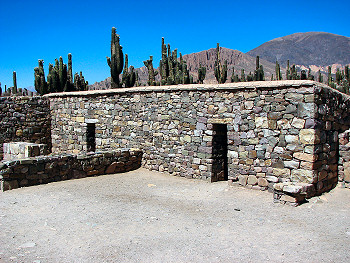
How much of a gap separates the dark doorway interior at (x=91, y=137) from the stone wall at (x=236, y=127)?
0.40m

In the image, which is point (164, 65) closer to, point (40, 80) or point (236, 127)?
point (40, 80)

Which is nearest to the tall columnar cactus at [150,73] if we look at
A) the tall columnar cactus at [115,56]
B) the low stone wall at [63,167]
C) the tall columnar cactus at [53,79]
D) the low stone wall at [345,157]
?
the tall columnar cactus at [115,56]

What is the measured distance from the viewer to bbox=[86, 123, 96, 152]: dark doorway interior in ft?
39.0

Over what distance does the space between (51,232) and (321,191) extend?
5.68 metres

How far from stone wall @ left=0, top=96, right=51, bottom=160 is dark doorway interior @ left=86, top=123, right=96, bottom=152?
2.46 metres

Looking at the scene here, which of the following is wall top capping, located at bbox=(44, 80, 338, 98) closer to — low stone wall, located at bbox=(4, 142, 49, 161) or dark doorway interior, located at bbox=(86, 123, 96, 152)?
dark doorway interior, located at bbox=(86, 123, 96, 152)

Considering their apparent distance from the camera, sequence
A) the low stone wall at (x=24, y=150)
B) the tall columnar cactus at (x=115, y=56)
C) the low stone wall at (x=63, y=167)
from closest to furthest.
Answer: the low stone wall at (x=63, y=167), the low stone wall at (x=24, y=150), the tall columnar cactus at (x=115, y=56)

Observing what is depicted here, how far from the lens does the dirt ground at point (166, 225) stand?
4383 mm

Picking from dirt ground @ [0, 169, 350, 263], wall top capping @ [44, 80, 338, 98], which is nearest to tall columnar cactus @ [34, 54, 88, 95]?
wall top capping @ [44, 80, 338, 98]

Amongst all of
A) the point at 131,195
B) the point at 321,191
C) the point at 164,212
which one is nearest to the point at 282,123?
the point at 321,191

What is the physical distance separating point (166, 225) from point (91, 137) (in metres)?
7.32

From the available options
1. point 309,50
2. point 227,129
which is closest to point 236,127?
point 227,129

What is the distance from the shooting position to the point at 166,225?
5.46m

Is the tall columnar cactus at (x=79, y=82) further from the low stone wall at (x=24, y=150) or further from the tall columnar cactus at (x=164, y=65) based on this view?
the low stone wall at (x=24, y=150)
